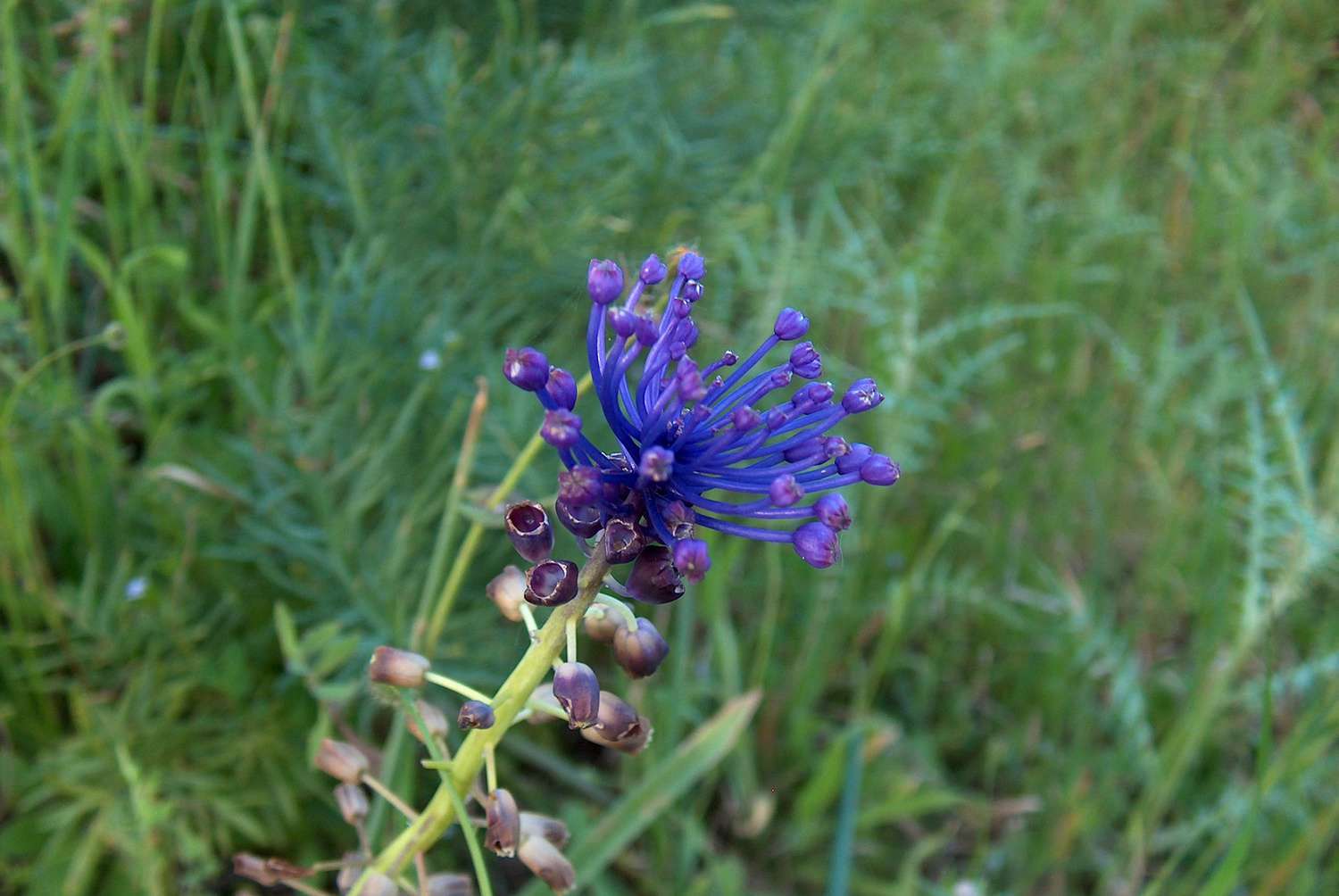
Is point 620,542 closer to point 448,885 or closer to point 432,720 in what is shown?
point 432,720

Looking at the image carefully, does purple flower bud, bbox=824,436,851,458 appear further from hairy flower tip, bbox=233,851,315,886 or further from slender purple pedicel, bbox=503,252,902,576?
hairy flower tip, bbox=233,851,315,886

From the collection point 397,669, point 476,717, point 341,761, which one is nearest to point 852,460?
point 476,717

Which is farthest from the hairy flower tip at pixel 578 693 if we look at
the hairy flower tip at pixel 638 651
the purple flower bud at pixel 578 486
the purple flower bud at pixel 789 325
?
the purple flower bud at pixel 789 325

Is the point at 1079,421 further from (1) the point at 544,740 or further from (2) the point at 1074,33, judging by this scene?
(2) the point at 1074,33

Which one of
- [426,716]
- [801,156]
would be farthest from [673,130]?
[426,716]

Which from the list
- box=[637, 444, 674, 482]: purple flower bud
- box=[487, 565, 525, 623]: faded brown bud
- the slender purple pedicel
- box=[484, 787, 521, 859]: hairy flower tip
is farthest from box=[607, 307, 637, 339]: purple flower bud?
box=[484, 787, 521, 859]: hairy flower tip

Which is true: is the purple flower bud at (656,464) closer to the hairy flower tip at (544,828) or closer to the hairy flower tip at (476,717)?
the hairy flower tip at (476,717)
